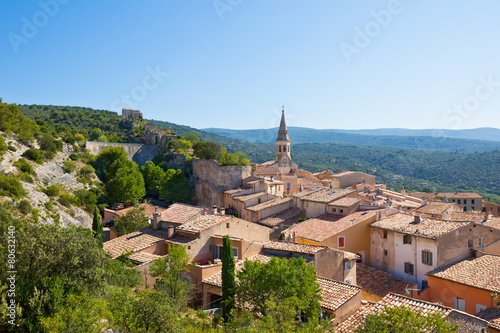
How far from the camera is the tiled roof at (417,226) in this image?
22.9 metres

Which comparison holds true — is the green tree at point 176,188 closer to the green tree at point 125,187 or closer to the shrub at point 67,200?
the green tree at point 125,187

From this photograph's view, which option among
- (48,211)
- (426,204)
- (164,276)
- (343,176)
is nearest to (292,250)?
(164,276)

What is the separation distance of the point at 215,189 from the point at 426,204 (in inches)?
932

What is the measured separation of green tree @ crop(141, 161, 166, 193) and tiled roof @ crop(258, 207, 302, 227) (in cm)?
2100

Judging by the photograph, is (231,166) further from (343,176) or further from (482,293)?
(482,293)

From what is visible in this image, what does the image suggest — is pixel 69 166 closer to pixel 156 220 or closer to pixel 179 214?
pixel 156 220

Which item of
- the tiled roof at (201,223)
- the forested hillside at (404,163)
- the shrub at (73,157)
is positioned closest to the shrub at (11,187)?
the tiled roof at (201,223)

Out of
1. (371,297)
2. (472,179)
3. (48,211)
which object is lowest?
(472,179)

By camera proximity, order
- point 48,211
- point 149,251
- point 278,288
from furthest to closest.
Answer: point 48,211 → point 149,251 → point 278,288

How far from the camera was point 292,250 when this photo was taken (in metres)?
18.4

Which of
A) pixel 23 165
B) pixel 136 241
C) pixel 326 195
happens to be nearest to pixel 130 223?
pixel 136 241

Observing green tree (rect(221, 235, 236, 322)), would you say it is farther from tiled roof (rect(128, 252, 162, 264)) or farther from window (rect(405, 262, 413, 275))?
window (rect(405, 262, 413, 275))

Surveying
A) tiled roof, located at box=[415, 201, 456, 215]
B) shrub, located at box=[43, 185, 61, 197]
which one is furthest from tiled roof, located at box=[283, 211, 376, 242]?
shrub, located at box=[43, 185, 61, 197]

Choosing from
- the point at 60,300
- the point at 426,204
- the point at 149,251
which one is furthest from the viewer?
the point at 426,204
